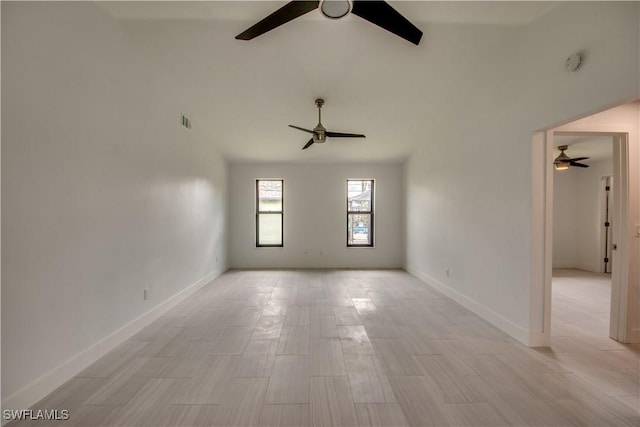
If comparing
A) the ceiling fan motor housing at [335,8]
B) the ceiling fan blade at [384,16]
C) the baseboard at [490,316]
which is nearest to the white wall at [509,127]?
the baseboard at [490,316]

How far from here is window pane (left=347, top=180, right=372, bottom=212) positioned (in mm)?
6457

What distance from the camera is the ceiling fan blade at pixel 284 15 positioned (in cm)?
172

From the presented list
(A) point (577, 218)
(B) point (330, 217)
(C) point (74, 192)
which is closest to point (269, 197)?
(B) point (330, 217)

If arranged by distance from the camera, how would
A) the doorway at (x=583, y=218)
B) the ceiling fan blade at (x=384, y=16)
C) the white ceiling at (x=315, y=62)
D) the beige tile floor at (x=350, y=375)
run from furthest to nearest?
1. the doorway at (x=583, y=218)
2. the white ceiling at (x=315, y=62)
3. the ceiling fan blade at (x=384, y=16)
4. the beige tile floor at (x=350, y=375)

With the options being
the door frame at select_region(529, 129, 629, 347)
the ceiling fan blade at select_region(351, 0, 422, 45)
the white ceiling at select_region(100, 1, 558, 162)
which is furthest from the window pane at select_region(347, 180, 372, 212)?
the ceiling fan blade at select_region(351, 0, 422, 45)

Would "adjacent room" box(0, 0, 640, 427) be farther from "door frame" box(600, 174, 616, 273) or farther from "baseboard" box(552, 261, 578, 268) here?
"door frame" box(600, 174, 616, 273)

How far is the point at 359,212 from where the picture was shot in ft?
21.2

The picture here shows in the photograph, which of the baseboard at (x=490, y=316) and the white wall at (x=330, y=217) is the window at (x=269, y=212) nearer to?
the white wall at (x=330, y=217)

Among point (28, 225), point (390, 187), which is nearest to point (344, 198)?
point (390, 187)

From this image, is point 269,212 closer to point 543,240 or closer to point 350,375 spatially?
point 350,375

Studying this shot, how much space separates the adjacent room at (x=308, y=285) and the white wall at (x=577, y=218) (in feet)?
8.04

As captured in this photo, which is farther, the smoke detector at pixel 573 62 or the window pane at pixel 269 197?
the window pane at pixel 269 197

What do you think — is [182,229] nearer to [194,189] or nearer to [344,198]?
[194,189]

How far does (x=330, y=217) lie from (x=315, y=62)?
3876mm
